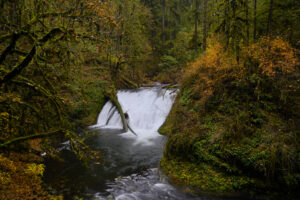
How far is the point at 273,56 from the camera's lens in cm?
734

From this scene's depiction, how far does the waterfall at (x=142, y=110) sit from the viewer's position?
44.9 ft

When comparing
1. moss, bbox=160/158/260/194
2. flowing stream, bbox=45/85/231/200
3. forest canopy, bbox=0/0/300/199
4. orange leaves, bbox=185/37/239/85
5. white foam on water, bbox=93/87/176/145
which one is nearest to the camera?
forest canopy, bbox=0/0/300/199

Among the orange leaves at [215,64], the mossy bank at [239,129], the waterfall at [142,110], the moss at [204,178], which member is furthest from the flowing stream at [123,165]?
the orange leaves at [215,64]

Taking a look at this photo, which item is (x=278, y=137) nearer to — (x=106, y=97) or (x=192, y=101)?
(x=192, y=101)

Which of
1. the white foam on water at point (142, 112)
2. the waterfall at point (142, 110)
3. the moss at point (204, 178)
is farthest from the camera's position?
the waterfall at point (142, 110)

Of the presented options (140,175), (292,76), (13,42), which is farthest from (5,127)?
(292,76)

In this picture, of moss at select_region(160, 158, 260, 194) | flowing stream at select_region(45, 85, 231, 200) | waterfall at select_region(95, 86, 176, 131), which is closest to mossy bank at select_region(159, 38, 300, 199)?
moss at select_region(160, 158, 260, 194)

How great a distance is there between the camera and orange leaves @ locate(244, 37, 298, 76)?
22.5ft

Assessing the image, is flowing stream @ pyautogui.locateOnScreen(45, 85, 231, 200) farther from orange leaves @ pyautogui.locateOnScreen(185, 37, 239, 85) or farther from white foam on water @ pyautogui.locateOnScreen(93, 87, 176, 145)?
orange leaves @ pyautogui.locateOnScreen(185, 37, 239, 85)

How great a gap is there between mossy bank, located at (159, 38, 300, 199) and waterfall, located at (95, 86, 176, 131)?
4.72 metres

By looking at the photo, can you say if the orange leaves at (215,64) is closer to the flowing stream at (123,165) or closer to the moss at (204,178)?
the flowing stream at (123,165)

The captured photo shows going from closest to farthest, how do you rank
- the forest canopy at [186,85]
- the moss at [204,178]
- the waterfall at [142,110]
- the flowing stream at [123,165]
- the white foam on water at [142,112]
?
the forest canopy at [186,85], the moss at [204,178], the flowing stream at [123,165], the white foam on water at [142,112], the waterfall at [142,110]

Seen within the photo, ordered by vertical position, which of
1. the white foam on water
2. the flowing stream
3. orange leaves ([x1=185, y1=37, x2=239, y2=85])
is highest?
orange leaves ([x1=185, y1=37, x2=239, y2=85])

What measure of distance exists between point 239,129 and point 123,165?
192 inches
